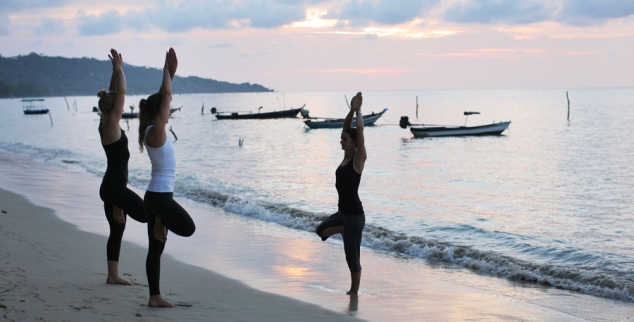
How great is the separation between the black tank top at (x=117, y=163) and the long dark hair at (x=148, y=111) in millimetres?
738

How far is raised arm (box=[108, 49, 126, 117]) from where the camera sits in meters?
5.69

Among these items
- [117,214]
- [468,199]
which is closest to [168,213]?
[117,214]

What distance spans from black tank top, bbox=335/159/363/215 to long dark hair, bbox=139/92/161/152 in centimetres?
218

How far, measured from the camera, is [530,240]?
12977 millimetres

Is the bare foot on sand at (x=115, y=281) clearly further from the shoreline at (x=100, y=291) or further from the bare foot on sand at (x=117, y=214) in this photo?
the bare foot on sand at (x=117, y=214)

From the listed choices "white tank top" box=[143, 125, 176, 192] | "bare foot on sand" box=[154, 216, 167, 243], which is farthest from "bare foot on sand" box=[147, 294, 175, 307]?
"white tank top" box=[143, 125, 176, 192]

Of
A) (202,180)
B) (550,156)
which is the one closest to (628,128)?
(550,156)

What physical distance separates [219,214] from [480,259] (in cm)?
698

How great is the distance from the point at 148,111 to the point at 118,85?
2.90 feet

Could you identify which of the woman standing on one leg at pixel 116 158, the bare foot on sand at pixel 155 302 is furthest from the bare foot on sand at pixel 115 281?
the bare foot on sand at pixel 155 302

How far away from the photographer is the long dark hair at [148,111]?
5.15m

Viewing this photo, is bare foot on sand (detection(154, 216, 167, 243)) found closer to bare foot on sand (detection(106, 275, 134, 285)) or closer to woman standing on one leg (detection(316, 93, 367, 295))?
bare foot on sand (detection(106, 275, 134, 285))

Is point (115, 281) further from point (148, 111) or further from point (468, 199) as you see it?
point (468, 199)

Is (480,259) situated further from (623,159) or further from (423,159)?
(623,159)
